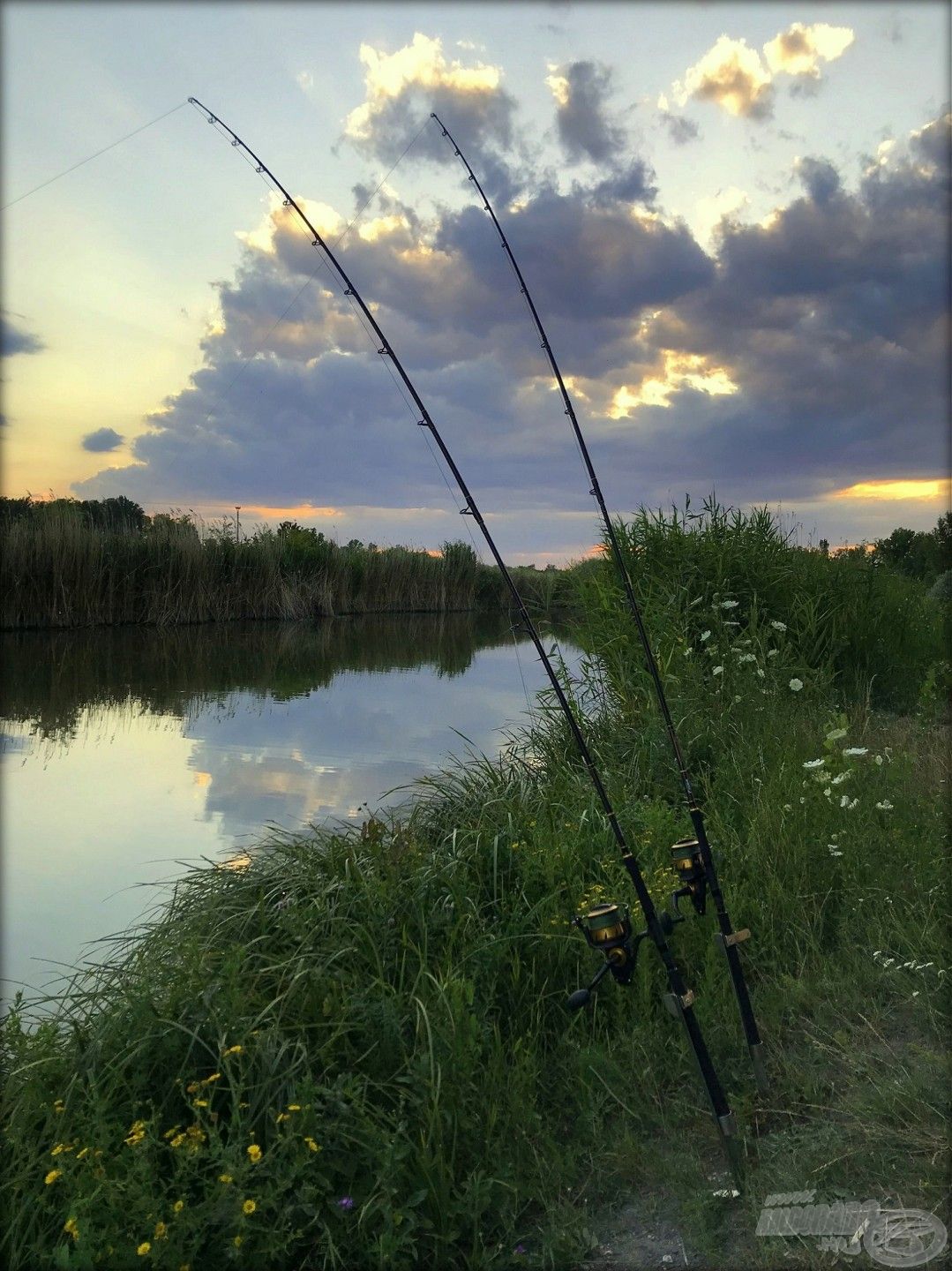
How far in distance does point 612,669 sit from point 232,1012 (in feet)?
16.4

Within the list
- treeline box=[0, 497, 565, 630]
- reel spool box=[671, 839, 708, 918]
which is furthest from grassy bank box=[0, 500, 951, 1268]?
treeline box=[0, 497, 565, 630]

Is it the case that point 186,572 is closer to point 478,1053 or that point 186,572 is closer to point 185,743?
point 185,743

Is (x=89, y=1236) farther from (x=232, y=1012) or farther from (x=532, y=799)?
(x=532, y=799)

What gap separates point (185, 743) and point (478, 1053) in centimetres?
638

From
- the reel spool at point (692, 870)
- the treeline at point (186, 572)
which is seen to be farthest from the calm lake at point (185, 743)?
the reel spool at point (692, 870)

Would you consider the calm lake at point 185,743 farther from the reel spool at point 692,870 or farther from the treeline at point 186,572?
the reel spool at point 692,870

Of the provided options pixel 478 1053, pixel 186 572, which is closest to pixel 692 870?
pixel 478 1053

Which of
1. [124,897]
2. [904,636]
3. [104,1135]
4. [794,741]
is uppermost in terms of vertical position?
[904,636]

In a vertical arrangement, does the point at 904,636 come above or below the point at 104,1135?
above

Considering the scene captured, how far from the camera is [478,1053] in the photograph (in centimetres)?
271

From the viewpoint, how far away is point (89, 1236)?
6.93 feet

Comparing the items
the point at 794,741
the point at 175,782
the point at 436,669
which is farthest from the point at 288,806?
the point at 436,669

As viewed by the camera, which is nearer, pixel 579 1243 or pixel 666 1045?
pixel 579 1243

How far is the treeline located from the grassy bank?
649 cm
